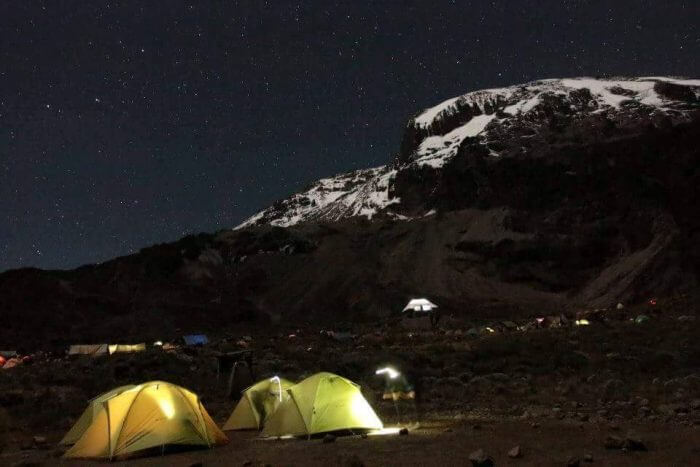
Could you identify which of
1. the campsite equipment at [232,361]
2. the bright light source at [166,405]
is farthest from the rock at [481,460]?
the campsite equipment at [232,361]

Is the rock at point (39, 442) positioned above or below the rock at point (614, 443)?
above

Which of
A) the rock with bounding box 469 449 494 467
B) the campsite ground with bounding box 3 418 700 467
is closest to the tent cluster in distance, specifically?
the campsite ground with bounding box 3 418 700 467

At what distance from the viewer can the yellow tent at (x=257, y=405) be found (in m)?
17.6

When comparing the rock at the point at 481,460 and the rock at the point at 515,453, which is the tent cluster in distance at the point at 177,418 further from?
the rock at the point at 481,460

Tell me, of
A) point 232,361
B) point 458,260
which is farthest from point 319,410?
point 458,260

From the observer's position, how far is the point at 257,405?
58.6 ft

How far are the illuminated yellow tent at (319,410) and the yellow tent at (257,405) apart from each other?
222 cm

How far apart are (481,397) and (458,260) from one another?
74.3m

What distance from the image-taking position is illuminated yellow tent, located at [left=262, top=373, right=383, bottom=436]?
48.9 feet

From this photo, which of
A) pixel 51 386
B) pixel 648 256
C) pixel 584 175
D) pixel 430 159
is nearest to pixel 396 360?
pixel 51 386

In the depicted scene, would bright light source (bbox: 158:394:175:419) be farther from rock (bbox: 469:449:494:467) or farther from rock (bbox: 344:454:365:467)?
rock (bbox: 469:449:494:467)

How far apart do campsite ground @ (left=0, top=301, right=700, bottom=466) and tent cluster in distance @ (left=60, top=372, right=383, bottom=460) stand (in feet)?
1.66

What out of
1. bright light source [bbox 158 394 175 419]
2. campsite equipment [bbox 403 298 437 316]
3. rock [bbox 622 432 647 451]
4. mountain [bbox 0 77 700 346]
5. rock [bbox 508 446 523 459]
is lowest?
rock [bbox 622 432 647 451]

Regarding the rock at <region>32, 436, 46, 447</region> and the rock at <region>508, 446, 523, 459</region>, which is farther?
the rock at <region>32, 436, 46, 447</region>
